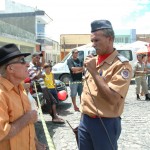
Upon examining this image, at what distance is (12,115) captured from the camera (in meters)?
2.35

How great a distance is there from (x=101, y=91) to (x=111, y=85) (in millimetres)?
106

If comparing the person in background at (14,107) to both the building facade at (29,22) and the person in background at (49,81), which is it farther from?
the building facade at (29,22)

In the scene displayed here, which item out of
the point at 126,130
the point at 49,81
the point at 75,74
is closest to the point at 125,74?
the point at 126,130

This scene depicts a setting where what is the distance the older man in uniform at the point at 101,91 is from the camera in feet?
8.84

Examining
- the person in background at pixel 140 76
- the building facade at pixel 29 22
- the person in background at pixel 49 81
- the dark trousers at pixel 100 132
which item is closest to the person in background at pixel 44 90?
the person in background at pixel 49 81

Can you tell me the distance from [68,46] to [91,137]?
→ 194 ft

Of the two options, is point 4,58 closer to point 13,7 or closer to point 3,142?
point 3,142

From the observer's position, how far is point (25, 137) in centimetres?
244

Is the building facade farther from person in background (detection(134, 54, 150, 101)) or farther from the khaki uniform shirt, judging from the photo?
the khaki uniform shirt

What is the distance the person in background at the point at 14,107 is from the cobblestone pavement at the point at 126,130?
265 cm

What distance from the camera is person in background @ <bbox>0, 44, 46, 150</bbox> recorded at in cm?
227

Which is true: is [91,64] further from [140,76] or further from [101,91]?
[140,76]

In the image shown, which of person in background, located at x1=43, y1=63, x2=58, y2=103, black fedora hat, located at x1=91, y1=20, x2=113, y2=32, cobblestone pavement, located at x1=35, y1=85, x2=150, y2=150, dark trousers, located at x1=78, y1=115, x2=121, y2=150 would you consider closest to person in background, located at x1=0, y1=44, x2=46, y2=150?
dark trousers, located at x1=78, y1=115, x2=121, y2=150

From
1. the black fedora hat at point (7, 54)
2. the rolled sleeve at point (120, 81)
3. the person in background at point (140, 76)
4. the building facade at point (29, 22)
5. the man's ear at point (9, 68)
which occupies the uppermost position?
the building facade at point (29, 22)
